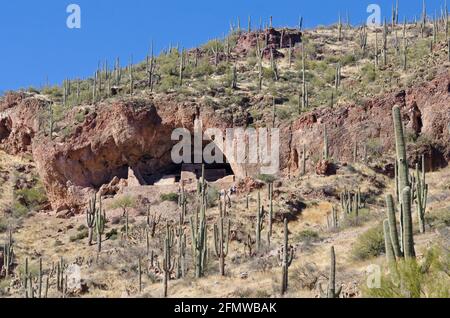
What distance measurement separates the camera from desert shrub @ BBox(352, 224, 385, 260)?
75.8ft

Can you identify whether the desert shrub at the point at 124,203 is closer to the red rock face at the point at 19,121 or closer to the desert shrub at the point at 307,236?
the red rock face at the point at 19,121

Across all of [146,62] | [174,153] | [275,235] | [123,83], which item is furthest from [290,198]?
[146,62]

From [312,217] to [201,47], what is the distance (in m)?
29.1

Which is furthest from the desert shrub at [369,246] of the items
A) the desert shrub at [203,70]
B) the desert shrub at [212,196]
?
the desert shrub at [203,70]

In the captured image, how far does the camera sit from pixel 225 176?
4269 centimetres

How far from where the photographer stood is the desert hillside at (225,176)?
82.5ft

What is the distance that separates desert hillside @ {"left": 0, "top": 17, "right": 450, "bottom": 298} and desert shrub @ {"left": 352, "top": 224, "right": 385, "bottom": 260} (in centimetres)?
6

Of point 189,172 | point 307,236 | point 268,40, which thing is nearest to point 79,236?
point 189,172

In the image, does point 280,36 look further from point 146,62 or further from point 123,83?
point 123,83

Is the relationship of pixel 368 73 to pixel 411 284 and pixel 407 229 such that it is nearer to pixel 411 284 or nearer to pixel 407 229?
pixel 407 229

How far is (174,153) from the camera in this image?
4491 cm

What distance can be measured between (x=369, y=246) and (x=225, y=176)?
19.9 meters

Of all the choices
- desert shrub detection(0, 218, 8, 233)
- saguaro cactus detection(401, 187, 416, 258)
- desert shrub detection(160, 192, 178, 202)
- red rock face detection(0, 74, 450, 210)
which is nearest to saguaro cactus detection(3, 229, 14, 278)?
desert shrub detection(0, 218, 8, 233)

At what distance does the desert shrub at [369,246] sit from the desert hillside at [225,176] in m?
0.06
